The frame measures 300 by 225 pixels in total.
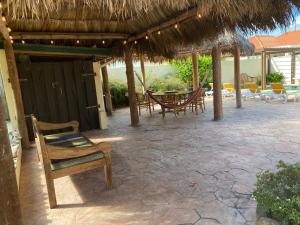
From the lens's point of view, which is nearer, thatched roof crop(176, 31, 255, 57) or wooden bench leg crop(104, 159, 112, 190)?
wooden bench leg crop(104, 159, 112, 190)

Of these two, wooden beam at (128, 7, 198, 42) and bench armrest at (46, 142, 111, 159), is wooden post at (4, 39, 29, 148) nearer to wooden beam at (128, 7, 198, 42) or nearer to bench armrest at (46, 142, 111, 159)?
wooden beam at (128, 7, 198, 42)

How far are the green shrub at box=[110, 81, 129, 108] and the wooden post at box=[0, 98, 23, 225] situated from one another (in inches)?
330

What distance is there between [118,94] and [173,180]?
7.44 metres

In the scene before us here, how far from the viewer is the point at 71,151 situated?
252 cm

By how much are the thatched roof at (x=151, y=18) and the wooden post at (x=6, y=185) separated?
4.96ft

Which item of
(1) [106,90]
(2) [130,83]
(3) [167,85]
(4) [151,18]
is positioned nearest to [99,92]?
(2) [130,83]

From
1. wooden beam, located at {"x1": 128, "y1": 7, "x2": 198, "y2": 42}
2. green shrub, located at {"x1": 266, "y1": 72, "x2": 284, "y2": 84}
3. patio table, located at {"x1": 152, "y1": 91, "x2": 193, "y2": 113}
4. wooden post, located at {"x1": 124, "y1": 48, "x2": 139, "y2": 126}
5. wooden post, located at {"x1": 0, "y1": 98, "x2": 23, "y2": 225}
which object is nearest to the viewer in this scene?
wooden post, located at {"x1": 0, "y1": 98, "x2": 23, "y2": 225}

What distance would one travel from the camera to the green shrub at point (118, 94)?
9859 millimetres

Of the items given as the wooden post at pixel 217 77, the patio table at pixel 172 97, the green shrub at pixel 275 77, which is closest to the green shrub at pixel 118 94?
the patio table at pixel 172 97

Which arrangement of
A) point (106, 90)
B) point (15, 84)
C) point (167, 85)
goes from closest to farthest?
point (15, 84) < point (106, 90) < point (167, 85)

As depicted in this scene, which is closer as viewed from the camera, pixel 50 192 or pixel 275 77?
pixel 50 192

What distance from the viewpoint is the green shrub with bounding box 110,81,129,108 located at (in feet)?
32.3

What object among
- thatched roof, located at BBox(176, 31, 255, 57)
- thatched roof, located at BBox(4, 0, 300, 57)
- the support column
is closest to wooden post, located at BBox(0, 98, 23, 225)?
thatched roof, located at BBox(4, 0, 300, 57)

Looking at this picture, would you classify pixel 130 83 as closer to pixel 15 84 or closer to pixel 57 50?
Result: pixel 57 50
